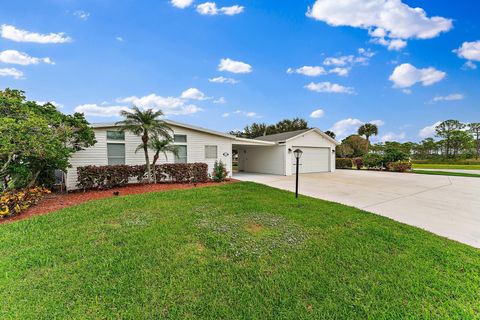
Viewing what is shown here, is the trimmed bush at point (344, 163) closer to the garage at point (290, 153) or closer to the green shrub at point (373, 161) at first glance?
the green shrub at point (373, 161)

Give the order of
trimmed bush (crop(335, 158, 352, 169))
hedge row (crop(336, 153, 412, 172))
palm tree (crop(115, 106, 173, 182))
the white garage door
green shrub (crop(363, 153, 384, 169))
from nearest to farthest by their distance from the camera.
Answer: palm tree (crop(115, 106, 173, 182))
the white garage door
hedge row (crop(336, 153, 412, 172))
green shrub (crop(363, 153, 384, 169))
trimmed bush (crop(335, 158, 352, 169))

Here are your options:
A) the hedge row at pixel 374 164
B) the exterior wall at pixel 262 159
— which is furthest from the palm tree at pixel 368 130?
the exterior wall at pixel 262 159

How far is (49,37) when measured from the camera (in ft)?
29.7

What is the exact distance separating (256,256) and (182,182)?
7.84m

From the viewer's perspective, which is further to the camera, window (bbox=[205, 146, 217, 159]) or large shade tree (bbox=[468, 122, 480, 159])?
large shade tree (bbox=[468, 122, 480, 159])

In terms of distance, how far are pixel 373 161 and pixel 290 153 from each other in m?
10.1

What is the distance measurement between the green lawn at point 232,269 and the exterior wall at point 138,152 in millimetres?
5357

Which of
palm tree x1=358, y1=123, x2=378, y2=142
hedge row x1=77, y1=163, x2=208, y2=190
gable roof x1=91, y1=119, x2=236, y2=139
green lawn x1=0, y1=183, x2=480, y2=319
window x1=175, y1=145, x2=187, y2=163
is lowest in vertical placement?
green lawn x1=0, y1=183, x2=480, y2=319

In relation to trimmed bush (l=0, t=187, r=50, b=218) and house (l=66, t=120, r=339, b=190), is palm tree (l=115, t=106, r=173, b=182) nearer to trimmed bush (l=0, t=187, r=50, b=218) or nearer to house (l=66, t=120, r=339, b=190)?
house (l=66, t=120, r=339, b=190)

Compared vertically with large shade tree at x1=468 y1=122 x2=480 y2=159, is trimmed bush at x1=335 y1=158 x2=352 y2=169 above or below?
below

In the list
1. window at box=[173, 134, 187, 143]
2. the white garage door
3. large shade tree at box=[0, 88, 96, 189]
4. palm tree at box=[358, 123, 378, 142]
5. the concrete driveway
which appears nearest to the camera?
the concrete driveway

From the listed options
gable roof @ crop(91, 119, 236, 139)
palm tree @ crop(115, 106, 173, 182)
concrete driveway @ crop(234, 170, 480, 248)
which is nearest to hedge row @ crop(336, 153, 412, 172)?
concrete driveway @ crop(234, 170, 480, 248)

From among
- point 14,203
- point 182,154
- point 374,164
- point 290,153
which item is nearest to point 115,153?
point 182,154

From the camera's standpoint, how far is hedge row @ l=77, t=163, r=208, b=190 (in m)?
8.49
